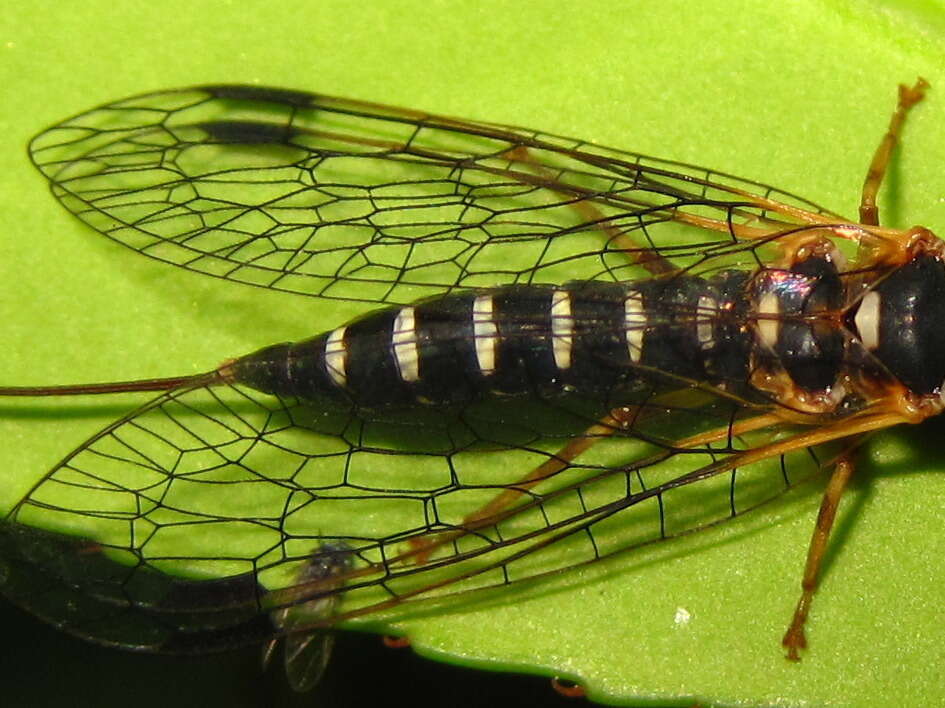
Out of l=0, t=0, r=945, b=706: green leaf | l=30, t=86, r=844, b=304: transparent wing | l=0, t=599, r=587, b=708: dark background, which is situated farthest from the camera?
l=0, t=599, r=587, b=708: dark background

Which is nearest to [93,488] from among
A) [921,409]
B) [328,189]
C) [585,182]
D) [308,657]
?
[308,657]

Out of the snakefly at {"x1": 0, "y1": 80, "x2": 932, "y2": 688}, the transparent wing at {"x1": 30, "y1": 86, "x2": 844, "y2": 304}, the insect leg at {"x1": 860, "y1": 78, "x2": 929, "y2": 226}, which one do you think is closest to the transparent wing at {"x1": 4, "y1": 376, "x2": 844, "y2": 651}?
the snakefly at {"x1": 0, "y1": 80, "x2": 932, "y2": 688}

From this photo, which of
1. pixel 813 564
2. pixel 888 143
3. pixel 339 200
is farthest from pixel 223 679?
pixel 888 143

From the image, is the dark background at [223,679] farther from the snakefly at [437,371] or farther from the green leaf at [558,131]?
the green leaf at [558,131]

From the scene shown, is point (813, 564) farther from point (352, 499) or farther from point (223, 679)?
point (223, 679)

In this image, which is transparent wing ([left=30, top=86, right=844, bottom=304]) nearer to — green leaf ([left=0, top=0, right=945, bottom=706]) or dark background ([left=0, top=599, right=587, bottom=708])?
green leaf ([left=0, top=0, right=945, bottom=706])

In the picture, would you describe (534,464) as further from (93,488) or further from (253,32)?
(253,32)

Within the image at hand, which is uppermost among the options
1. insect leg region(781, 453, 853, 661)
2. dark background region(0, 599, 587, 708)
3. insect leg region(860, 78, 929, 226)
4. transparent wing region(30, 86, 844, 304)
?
insect leg region(860, 78, 929, 226)

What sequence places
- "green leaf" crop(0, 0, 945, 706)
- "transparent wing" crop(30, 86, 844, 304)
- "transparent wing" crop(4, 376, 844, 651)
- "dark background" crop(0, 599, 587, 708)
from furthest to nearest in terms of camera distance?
"dark background" crop(0, 599, 587, 708) < "transparent wing" crop(30, 86, 844, 304) < "green leaf" crop(0, 0, 945, 706) < "transparent wing" crop(4, 376, 844, 651)
